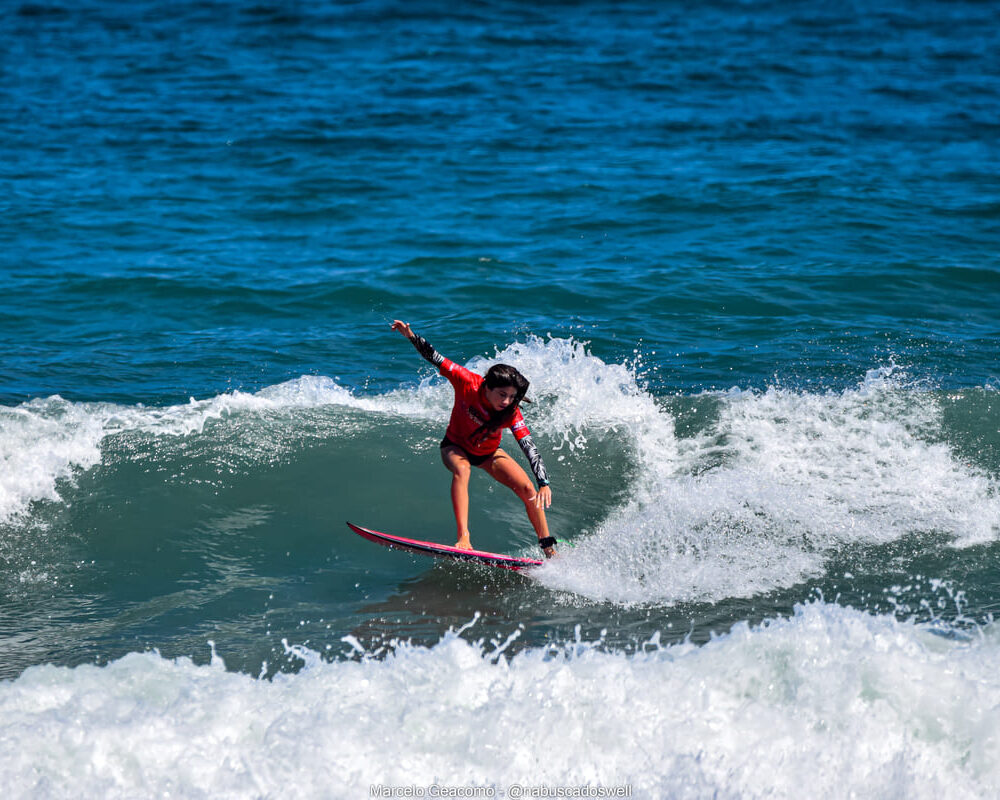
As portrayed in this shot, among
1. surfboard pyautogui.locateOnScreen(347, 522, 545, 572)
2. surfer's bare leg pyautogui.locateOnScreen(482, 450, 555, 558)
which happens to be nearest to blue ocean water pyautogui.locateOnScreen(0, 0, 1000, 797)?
surfboard pyautogui.locateOnScreen(347, 522, 545, 572)

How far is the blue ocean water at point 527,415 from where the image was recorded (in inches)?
218

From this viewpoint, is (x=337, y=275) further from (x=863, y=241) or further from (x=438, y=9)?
(x=438, y=9)

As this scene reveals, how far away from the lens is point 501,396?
301 inches

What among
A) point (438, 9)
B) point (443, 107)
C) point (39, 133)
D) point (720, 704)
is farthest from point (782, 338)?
point (438, 9)

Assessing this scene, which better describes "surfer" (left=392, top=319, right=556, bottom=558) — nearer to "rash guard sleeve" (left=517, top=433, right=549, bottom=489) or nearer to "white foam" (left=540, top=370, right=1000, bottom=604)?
"rash guard sleeve" (left=517, top=433, right=549, bottom=489)

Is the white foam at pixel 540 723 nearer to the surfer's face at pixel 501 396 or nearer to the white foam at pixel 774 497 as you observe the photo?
the white foam at pixel 774 497

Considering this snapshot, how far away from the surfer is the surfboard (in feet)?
0.49

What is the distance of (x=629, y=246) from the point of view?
16312 mm

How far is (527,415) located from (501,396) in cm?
328

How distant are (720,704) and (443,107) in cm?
1878

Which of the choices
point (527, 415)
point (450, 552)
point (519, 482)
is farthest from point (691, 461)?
point (450, 552)

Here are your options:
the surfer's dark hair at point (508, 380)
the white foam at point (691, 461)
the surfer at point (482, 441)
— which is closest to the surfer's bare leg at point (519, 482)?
the surfer at point (482, 441)

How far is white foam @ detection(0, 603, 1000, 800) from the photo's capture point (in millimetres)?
5203

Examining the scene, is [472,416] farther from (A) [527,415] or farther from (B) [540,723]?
(B) [540,723]
